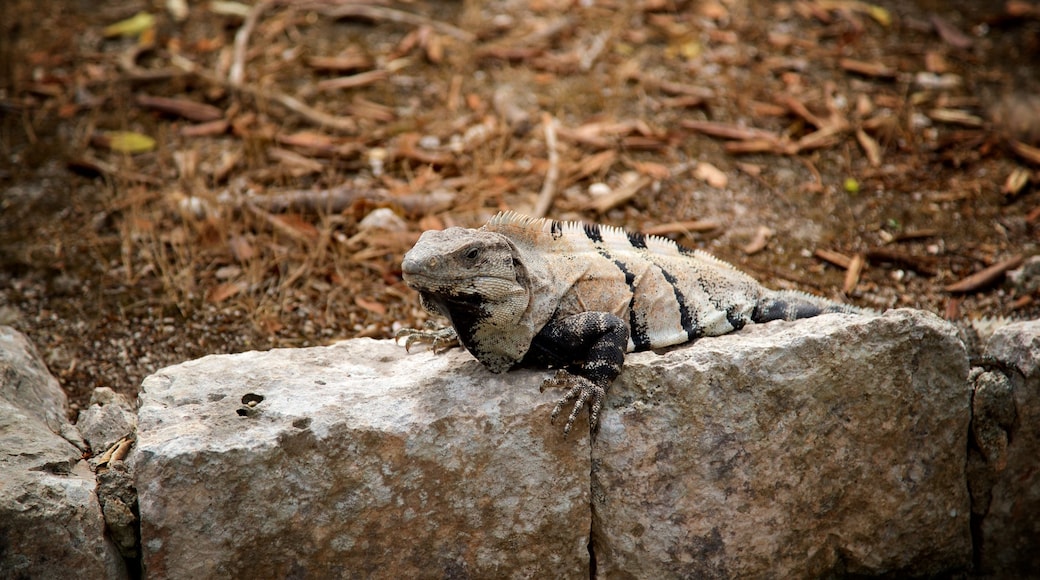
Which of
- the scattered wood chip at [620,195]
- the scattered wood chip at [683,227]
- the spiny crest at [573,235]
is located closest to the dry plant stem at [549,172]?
the scattered wood chip at [620,195]

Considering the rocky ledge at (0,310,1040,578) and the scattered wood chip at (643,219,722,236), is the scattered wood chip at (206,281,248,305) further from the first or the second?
the scattered wood chip at (643,219,722,236)

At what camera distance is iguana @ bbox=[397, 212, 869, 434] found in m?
3.63

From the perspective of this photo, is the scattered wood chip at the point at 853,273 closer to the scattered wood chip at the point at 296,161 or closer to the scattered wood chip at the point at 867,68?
the scattered wood chip at the point at 867,68

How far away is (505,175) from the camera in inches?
265

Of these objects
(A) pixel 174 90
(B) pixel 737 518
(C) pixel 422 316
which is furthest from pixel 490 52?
(B) pixel 737 518

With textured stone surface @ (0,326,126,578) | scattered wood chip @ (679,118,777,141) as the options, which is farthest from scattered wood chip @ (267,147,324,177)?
textured stone surface @ (0,326,126,578)

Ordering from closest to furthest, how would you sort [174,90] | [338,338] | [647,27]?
[338,338], [174,90], [647,27]

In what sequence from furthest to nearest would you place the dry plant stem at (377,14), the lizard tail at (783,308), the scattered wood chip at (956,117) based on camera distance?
the dry plant stem at (377,14)
the scattered wood chip at (956,117)
the lizard tail at (783,308)

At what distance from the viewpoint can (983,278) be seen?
5812mm

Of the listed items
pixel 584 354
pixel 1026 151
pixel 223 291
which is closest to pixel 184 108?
pixel 223 291

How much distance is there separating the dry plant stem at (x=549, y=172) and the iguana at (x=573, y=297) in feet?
6.67

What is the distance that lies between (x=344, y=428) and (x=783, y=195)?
4110 millimetres

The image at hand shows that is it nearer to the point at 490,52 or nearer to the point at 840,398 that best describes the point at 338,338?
the point at 840,398

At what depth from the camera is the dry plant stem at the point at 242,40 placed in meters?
7.60
